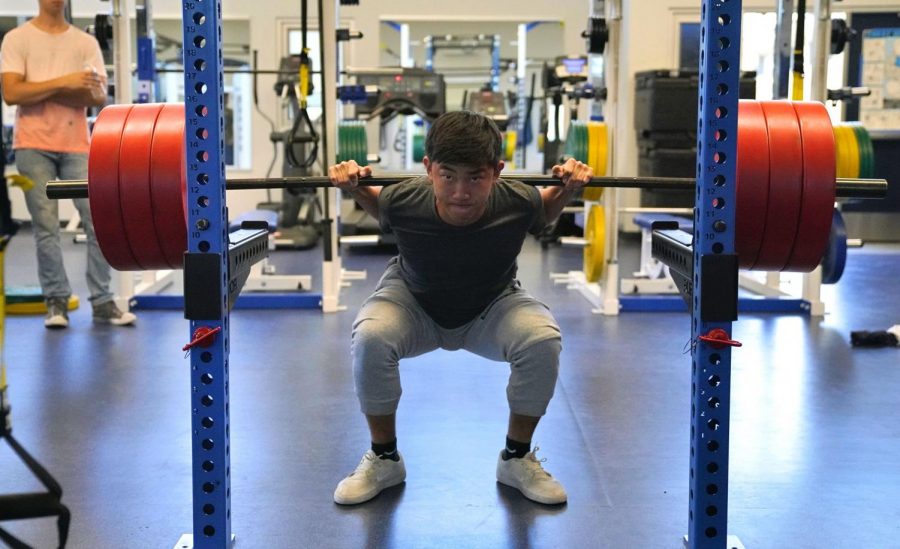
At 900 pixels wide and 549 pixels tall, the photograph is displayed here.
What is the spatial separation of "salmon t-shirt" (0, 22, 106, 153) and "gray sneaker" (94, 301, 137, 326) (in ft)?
2.46

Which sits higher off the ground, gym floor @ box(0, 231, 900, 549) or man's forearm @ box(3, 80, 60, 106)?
man's forearm @ box(3, 80, 60, 106)

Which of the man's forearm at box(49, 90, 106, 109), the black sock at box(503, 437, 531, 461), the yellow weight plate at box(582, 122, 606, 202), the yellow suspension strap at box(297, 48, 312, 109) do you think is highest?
the yellow suspension strap at box(297, 48, 312, 109)

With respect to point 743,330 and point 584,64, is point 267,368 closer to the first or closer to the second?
point 743,330

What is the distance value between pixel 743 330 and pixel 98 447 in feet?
9.94

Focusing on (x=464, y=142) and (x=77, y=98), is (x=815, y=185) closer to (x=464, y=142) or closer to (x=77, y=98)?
(x=464, y=142)

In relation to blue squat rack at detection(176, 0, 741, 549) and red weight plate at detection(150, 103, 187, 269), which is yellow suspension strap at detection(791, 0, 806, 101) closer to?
blue squat rack at detection(176, 0, 741, 549)

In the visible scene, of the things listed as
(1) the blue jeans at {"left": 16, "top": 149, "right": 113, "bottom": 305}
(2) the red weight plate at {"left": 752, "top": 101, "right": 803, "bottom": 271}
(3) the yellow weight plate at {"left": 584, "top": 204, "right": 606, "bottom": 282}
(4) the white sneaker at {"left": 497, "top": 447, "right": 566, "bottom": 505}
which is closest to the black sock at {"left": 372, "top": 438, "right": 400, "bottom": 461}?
(4) the white sneaker at {"left": 497, "top": 447, "right": 566, "bottom": 505}

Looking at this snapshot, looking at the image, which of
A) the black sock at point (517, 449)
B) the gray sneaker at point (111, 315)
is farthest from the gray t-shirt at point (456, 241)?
the gray sneaker at point (111, 315)

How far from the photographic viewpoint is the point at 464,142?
7.14ft

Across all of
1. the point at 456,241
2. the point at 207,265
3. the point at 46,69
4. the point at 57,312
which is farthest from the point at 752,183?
the point at 57,312

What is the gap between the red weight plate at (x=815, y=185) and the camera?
6.66 feet

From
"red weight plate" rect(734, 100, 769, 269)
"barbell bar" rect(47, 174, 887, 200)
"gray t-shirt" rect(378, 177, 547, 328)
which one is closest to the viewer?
"red weight plate" rect(734, 100, 769, 269)

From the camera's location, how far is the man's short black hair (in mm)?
2184

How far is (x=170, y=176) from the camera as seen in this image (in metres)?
2.04
